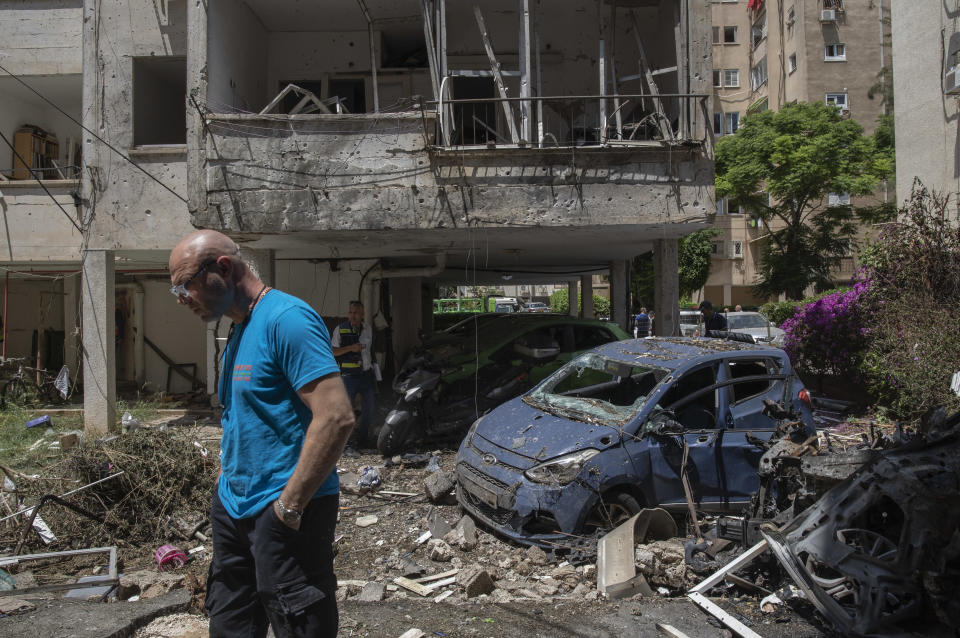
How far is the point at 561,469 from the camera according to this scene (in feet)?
15.1

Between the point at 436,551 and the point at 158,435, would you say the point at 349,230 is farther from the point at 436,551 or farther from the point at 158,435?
the point at 436,551

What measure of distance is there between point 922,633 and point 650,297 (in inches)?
1095

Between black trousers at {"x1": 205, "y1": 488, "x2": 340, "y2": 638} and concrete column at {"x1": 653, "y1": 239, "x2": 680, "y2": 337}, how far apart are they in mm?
7614

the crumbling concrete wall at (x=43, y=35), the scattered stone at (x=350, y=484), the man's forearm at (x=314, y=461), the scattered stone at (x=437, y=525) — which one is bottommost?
the scattered stone at (x=437, y=525)

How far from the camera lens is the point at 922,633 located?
10.6 feet

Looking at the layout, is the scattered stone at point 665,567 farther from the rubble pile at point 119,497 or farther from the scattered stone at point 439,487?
the rubble pile at point 119,497

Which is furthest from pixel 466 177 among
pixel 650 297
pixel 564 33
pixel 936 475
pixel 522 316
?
pixel 650 297

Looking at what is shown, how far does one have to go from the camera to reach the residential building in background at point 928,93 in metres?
10.8

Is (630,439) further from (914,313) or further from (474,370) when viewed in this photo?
(914,313)

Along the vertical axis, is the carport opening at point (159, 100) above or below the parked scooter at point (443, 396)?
above

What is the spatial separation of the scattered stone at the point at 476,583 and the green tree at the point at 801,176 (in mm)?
22353

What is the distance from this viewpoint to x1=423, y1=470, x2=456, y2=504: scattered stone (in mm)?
5988

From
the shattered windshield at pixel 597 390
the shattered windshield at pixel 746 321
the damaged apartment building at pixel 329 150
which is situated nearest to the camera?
the shattered windshield at pixel 597 390

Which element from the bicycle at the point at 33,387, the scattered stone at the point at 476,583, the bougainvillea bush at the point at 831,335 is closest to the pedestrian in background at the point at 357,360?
the scattered stone at the point at 476,583
